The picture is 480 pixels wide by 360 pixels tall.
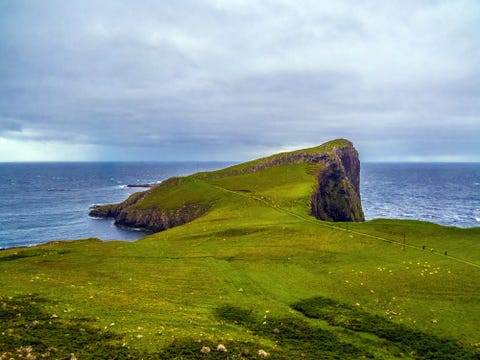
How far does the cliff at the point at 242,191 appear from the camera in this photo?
389 feet

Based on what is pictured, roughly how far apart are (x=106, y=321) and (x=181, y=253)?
28.4 m

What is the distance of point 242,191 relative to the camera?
399 feet

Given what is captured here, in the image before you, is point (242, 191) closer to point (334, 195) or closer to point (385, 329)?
point (334, 195)

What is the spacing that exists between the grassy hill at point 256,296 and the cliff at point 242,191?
41.7 m

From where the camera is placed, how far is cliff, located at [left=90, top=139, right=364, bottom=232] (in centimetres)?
11851

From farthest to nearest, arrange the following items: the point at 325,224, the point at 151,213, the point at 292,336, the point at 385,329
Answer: the point at 151,213 → the point at 325,224 → the point at 385,329 → the point at 292,336

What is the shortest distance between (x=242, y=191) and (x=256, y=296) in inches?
3442

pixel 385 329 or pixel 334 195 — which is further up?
pixel 334 195

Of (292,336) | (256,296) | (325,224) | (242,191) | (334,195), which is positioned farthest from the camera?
(334,195)

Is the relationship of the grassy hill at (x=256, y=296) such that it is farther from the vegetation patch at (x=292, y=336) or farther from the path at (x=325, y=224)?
the path at (x=325, y=224)

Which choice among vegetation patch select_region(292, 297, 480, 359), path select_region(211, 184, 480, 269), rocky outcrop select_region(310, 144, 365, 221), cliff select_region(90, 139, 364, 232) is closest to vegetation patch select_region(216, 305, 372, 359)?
vegetation patch select_region(292, 297, 480, 359)

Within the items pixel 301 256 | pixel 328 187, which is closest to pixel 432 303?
pixel 301 256

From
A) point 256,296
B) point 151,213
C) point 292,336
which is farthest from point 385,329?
point 151,213

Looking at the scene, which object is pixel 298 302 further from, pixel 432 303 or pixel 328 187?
pixel 328 187
